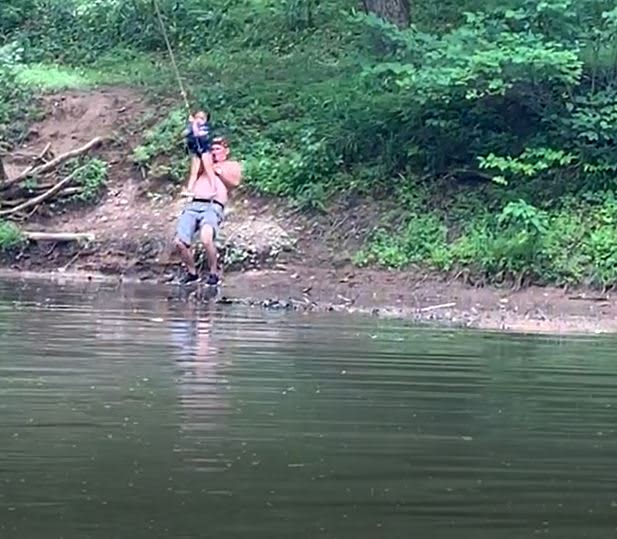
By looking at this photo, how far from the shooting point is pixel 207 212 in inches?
695

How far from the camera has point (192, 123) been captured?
17953 millimetres

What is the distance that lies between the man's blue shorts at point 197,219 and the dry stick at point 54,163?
4.39 metres

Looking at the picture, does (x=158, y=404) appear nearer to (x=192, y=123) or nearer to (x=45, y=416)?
(x=45, y=416)

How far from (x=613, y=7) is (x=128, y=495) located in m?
13.7

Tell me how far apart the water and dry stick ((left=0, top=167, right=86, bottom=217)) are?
8.22 metres

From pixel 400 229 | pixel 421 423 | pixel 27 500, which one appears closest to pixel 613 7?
pixel 400 229

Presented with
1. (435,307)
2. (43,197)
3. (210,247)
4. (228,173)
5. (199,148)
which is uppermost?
(199,148)

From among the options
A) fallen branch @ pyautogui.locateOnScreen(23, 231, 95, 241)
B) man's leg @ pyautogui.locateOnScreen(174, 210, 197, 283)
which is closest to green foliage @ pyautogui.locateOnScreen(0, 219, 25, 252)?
fallen branch @ pyautogui.locateOnScreen(23, 231, 95, 241)

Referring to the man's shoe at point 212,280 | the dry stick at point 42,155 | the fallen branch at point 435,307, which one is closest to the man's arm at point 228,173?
the man's shoe at point 212,280

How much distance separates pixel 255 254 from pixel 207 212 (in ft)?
3.46

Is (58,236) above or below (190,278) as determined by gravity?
above

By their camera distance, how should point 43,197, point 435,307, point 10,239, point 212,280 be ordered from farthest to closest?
point 43,197
point 10,239
point 212,280
point 435,307

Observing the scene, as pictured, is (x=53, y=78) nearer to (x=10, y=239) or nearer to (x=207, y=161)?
(x=10, y=239)

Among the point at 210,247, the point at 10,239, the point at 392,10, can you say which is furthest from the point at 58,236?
the point at 392,10
